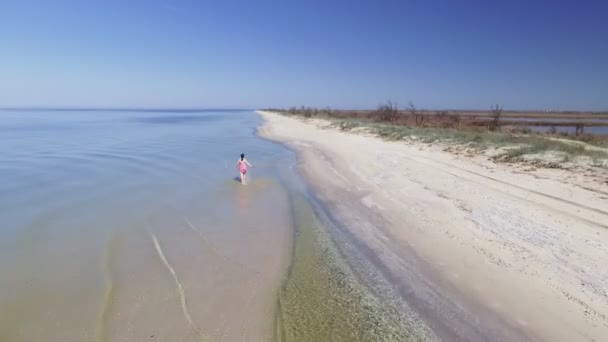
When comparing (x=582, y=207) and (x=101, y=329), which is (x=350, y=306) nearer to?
(x=101, y=329)

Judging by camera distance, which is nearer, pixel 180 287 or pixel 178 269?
pixel 180 287

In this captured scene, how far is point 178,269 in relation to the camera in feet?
21.1

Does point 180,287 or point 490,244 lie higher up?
point 490,244

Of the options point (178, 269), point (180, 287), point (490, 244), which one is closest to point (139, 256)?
point (178, 269)

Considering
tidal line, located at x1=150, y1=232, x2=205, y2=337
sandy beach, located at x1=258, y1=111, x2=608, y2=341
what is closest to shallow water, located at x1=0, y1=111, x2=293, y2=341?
tidal line, located at x1=150, y1=232, x2=205, y2=337

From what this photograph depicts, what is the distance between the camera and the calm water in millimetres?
4770

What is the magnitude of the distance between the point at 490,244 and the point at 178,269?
21.2ft

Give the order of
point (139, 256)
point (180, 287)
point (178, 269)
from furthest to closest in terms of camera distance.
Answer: point (139, 256), point (178, 269), point (180, 287)

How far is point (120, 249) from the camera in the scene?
735 cm

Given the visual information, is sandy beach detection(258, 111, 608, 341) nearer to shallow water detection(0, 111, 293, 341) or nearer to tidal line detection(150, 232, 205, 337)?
shallow water detection(0, 111, 293, 341)

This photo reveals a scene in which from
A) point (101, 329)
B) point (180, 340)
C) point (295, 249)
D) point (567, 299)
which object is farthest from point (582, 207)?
point (101, 329)

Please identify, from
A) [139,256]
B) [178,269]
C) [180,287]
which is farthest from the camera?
[139,256]

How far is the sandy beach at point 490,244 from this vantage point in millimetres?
4859

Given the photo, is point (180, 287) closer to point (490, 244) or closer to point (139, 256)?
point (139, 256)
